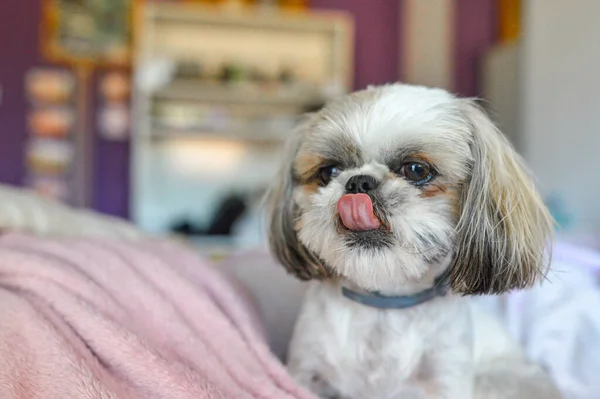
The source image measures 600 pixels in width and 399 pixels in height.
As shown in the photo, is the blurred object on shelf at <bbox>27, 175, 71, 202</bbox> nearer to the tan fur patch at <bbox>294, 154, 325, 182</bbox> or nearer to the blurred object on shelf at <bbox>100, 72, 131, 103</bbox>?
the blurred object on shelf at <bbox>100, 72, 131, 103</bbox>

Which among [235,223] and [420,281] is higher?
[420,281]

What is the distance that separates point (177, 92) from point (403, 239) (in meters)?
2.74

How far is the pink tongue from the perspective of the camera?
71 cm

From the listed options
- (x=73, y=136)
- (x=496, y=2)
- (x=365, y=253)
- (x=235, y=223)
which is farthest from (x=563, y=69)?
(x=73, y=136)

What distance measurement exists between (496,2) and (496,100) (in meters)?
0.79

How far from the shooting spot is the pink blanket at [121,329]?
614 millimetres

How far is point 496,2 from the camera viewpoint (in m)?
3.83

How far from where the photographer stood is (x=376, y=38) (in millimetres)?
3771

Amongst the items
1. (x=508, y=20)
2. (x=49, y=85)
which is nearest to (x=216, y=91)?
(x=49, y=85)

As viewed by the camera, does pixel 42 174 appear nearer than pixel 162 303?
No

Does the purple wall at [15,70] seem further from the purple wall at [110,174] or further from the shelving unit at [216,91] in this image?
the shelving unit at [216,91]

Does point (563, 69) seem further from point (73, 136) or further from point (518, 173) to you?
point (73, 136)

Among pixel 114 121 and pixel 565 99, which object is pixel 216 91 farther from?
pixel 565 99

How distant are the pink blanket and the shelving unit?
2379 millimetres
